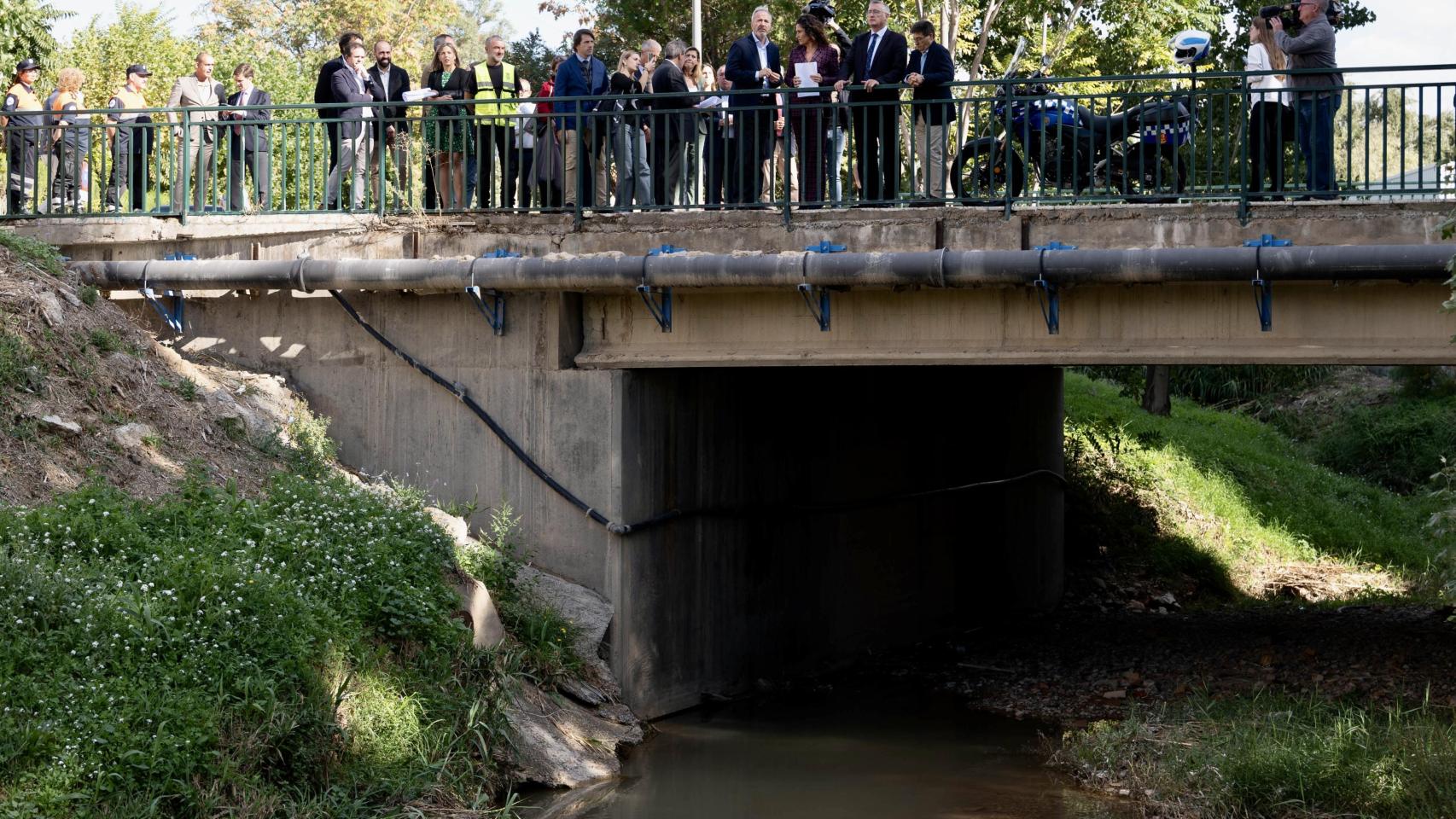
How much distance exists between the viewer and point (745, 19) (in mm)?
29516

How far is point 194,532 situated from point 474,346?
3664mm

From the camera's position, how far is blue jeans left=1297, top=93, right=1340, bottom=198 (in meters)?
11.2

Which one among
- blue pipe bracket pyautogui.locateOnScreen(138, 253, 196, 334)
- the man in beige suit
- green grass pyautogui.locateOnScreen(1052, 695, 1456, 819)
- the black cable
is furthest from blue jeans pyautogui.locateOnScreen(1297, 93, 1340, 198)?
the man in beige suit

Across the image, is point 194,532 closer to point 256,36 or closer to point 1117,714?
point 1117,714

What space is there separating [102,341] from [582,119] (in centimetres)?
439

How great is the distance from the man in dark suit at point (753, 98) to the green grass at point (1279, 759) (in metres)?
5.30

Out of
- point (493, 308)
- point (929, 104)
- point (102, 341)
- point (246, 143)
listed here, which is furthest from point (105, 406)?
point (929, 104)

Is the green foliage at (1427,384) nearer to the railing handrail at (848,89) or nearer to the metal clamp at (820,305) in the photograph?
the railing handrail at (848,89)

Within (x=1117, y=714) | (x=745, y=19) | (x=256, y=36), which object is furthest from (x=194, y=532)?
(x=256, y=36)

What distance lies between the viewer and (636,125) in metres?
12.8

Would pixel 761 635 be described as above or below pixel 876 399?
below

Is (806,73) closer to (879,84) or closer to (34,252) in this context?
(879,84)

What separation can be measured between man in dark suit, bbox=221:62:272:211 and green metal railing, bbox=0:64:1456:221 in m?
0.04

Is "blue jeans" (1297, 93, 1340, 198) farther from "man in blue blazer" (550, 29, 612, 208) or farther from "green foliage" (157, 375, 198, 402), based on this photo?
"green foliage" (157, 375, 198, 402)
